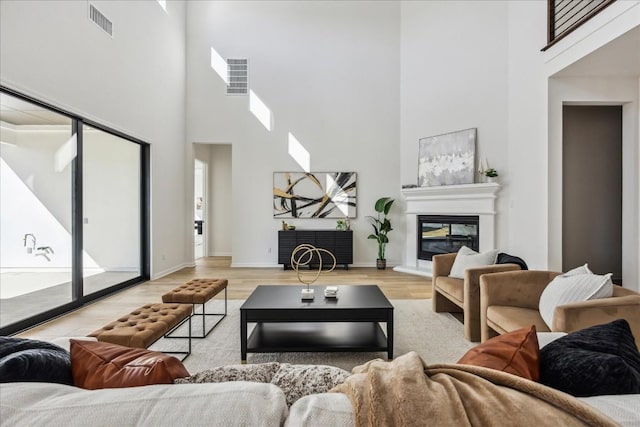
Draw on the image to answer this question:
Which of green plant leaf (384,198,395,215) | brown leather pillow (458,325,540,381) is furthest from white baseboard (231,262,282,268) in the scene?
brown leather pillow (458,325,540,381)

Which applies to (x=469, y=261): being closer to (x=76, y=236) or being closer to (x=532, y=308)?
(x=532, y=308)

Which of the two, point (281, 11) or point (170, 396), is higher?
point (281, 11)

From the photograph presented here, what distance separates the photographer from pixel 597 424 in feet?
2.34

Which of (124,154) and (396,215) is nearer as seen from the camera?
(124,154)

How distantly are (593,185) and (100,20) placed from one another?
730 centimetres

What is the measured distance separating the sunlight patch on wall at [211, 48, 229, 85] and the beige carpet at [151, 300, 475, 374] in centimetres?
517

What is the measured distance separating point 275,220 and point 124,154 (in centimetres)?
300

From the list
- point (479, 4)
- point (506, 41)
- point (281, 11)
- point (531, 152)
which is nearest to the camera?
point (531, 152)

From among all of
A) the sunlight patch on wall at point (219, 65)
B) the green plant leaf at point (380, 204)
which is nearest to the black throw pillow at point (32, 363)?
the green plant leaf at point (380, 204)

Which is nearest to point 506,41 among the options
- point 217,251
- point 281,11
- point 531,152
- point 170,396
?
point 531,152

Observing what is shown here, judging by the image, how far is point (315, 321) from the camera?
8.49 feet

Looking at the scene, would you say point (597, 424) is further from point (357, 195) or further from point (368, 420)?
point (357, 195)

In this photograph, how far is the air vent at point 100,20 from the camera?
13.1 feet

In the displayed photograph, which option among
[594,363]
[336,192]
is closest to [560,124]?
[594,363]
